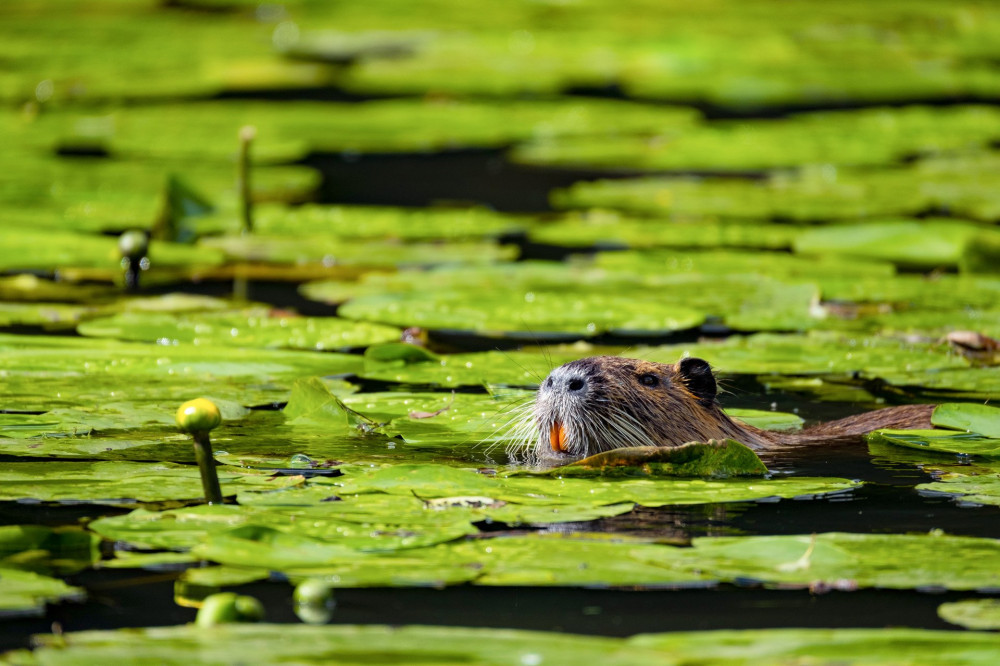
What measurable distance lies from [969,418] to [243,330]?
3.00 m

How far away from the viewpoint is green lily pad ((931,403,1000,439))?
5152mm

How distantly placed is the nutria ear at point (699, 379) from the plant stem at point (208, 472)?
1933mm

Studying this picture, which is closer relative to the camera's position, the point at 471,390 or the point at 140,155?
the point at 471,390

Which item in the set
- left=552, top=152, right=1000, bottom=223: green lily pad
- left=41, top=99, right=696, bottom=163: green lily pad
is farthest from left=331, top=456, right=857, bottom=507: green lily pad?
left=41, top=99, right=696, bottom=163: green lily pad

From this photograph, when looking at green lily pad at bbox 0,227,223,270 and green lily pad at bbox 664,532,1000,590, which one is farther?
green lily pad at bbox 0,227,223,270

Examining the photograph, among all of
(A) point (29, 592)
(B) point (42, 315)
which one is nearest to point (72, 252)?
(B) point (42, 315)

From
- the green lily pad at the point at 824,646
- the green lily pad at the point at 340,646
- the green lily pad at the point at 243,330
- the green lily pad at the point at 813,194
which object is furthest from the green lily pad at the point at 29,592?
the green lily pad at the point at 813,194

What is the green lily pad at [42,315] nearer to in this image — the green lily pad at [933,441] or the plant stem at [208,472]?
the plant stem at [208,472]

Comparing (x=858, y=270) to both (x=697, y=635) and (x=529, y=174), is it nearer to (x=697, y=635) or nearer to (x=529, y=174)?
(x=529, y=174)

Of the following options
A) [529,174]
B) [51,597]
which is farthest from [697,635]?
[529,174]

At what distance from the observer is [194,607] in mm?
3428

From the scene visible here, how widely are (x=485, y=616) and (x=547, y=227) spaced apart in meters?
6.22

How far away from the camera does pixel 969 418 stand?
518 centimetres

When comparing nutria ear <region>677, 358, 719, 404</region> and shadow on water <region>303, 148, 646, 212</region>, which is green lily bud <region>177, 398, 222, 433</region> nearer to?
nutria ear <region>677, 358, 719, 404</region>
